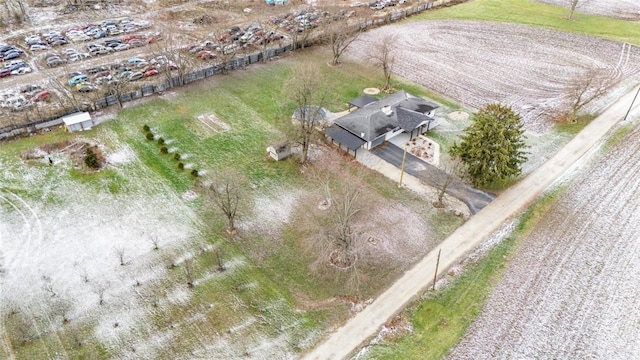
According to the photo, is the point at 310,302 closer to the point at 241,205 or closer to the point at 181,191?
the point at 241,205

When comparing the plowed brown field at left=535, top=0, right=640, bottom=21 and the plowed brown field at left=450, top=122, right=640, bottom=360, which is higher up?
the plowed brown field at left=535, top=0, right=640, bottom=21

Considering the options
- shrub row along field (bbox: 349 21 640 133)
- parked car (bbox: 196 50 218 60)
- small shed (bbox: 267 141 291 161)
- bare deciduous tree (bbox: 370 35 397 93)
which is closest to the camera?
small shed (bbox: 267 141 291 161)

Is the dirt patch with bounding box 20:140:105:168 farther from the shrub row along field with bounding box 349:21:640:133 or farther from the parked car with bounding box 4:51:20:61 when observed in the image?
the shrub row along field with bounding box 349:21:640:133

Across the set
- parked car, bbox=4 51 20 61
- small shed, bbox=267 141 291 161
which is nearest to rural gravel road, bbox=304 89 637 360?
small shed, bbox=267 141 291 161

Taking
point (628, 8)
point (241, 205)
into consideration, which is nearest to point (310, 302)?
point (241, 205)

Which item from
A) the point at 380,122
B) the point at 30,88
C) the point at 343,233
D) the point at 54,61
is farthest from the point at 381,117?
the point at 54,61

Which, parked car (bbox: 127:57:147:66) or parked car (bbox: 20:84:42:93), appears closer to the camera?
parked car (bbox: 20:84:42:93)

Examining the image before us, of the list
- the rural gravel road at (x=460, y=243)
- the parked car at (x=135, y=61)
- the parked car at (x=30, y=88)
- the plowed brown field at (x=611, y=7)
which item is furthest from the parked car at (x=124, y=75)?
the plowed brown field at (x=611, y=7)
